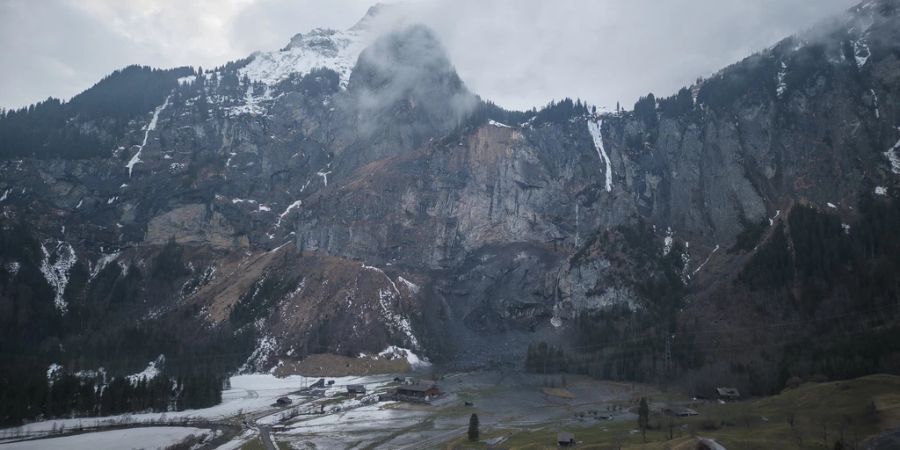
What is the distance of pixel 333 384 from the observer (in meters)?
153

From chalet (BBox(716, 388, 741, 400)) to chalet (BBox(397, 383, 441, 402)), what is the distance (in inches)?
2175

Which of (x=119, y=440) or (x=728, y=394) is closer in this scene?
(x=119, y=440)

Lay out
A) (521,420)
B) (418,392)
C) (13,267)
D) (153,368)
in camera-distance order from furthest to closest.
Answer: (13,267) < (153,368) < (418,392) < (521,420)

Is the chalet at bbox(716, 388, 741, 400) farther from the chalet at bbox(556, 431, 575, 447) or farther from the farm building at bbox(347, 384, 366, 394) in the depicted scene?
the farm building at bbox(347, 384, 366, 394)

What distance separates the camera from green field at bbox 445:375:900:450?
62.8 meters

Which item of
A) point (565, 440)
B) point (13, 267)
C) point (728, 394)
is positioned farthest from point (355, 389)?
point (13, 267)

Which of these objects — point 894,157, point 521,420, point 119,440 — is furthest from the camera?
point 894,157

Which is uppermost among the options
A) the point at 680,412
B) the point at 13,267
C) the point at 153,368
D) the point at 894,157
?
the point at 894,157

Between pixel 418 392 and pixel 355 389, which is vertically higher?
pixel 355 389

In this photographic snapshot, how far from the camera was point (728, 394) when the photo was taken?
372ft

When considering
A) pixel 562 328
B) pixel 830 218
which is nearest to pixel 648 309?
pixel 562 328

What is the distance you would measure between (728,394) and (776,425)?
41.5 m

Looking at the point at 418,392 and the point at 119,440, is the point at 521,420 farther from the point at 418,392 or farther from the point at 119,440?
the point at 119,440

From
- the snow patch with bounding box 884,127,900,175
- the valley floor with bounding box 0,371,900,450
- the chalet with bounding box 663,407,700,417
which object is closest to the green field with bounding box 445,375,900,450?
the valley floor with bounding box 0,371,900,450
